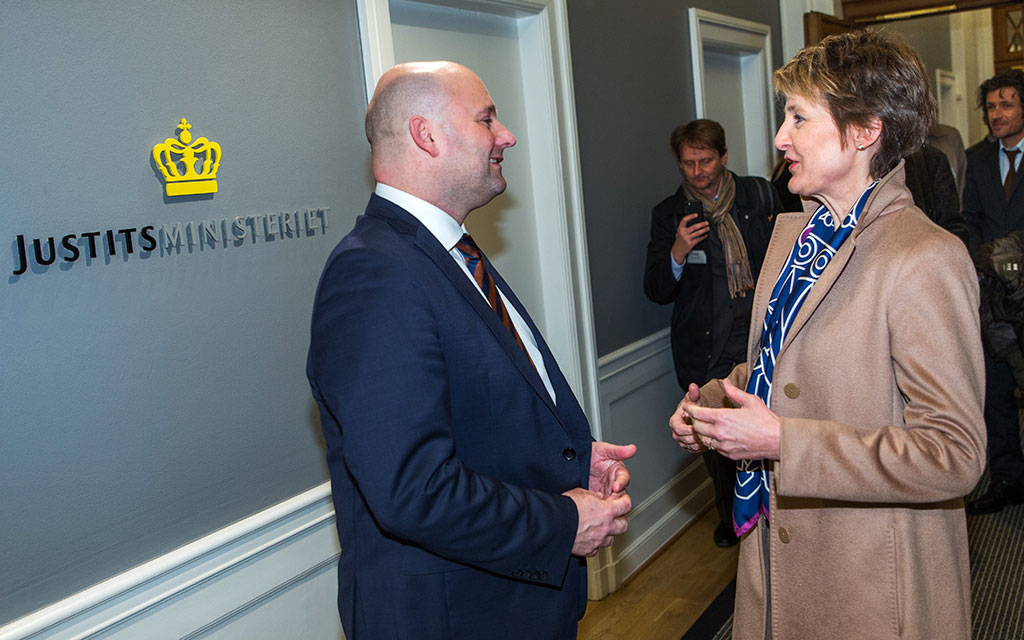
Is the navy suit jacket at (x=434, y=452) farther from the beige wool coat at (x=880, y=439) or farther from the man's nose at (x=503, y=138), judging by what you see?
the beige wool coat at (x=880, y=439)

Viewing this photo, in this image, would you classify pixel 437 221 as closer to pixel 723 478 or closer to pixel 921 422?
pixel 921 422

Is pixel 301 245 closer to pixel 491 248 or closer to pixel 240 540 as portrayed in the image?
pixel 240 540

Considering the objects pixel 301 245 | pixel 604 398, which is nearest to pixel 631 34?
pixel 604 398

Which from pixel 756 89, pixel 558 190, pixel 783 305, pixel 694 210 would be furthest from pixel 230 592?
pixel 756 89

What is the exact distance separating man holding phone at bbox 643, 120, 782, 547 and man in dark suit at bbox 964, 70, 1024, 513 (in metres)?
1.21

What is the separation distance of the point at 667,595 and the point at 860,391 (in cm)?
221

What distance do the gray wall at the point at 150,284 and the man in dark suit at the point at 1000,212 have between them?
3203 millimetres

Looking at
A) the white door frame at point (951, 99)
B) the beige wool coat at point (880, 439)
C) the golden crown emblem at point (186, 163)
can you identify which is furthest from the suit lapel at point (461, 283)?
the white door frame at point (951, 99)

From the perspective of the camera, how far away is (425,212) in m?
1.71

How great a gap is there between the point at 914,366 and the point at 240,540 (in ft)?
5.13

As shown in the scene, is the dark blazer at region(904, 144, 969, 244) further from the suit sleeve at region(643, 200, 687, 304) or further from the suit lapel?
the suit lapel

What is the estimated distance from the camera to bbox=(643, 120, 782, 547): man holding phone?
3.67 meters

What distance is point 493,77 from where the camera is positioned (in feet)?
10.5

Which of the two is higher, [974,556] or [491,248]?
[491,248]
